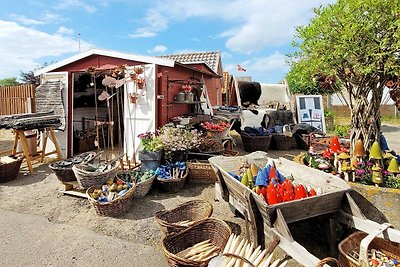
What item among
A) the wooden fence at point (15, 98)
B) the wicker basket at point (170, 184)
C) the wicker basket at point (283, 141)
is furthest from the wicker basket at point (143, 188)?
the wooden fence at point (15, 98)

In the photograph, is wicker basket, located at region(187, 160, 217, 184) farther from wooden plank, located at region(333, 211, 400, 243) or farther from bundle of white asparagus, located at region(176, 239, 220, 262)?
wooden plank, located at region(333, 211, 400, 243)

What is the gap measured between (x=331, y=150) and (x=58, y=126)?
21.1 feet

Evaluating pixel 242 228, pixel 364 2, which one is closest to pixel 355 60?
pixel 364 2

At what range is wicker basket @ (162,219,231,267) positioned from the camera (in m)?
2.92

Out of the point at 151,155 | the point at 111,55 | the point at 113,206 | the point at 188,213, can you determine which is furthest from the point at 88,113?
the point at 188,213

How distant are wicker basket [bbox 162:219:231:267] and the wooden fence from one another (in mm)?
9204

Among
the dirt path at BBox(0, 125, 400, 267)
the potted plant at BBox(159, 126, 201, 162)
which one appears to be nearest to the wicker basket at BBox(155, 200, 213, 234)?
the dirt path at BBox(0, 125, 400, 267)

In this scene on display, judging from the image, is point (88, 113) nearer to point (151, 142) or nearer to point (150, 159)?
point (151, 142)

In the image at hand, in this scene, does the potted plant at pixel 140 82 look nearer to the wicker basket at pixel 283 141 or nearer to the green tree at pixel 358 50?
the green tree at pixel 358 50

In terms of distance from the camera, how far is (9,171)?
560 cm

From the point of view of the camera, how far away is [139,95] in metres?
6.40

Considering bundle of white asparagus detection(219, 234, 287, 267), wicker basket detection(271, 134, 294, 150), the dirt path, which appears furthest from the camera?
wicker basket detection(271, 134, 294, 150)

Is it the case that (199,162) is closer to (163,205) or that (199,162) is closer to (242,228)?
(163,205)

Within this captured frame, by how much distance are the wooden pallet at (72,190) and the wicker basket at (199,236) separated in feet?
8.17
